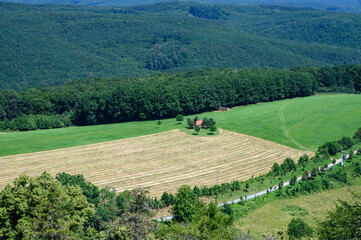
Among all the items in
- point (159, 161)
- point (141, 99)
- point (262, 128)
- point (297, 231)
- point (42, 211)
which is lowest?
point (262, 128)

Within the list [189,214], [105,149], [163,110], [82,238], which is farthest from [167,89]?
[82,238]

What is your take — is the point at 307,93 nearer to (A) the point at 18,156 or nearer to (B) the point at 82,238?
(A) the point at 18,156

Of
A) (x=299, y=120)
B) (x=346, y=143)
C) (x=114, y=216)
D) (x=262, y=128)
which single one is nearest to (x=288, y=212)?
(x=114, y=216)

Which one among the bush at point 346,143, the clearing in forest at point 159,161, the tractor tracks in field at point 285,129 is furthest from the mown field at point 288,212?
the tractor tracks in field at point 285,129

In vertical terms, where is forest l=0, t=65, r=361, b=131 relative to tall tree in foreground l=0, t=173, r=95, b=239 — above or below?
below

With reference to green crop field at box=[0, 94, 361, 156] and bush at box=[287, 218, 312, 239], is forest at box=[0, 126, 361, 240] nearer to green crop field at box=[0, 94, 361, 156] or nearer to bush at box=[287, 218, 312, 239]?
bush at box=[287, 218, 312, 239]

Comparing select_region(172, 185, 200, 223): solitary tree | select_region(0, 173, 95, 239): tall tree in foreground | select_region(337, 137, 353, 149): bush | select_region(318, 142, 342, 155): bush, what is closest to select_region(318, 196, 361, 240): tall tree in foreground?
select_region(172, 185, 200, 223): solitary tree

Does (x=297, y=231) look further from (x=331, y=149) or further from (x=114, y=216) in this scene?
(x=331, y=149)
